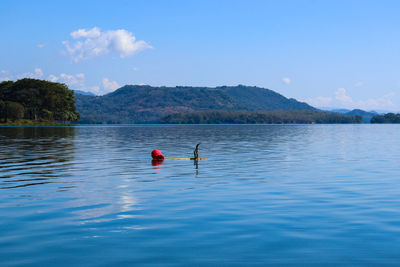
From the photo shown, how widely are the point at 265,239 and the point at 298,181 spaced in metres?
15.2

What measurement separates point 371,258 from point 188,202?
10.4m

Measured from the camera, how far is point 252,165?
130 ft

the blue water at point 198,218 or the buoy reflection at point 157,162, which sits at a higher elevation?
the buoy reflection at point 157,162

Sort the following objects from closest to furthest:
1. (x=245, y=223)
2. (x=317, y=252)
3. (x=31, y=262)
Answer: (x=31, y=262) < (x=317, y=252) < (x=245, y=223)

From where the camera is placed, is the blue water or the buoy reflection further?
the buoy reflection

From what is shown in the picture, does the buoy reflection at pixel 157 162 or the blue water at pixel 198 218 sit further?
the buoy reflection at pixel 157 162

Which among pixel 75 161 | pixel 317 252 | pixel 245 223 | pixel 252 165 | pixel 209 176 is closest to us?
pixel 317 252

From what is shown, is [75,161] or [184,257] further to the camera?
[75,161]

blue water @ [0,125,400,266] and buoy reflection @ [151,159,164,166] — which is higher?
buoy reflection @ [151,159,164,166]

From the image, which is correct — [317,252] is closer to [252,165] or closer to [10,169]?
[252,165]

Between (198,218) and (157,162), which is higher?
(157,162)

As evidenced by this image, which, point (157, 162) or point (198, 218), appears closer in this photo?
point (198, 218)

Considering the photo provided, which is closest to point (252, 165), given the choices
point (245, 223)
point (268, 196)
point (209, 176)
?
point (209, 176)

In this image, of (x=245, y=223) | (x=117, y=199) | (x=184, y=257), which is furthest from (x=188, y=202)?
(x=184, y=257)
